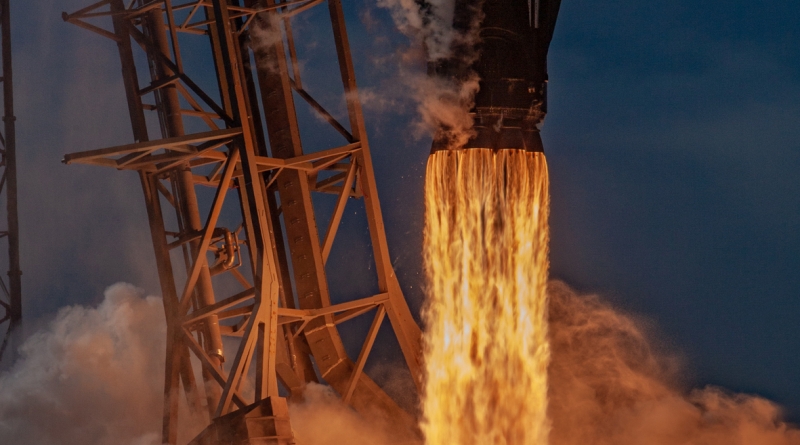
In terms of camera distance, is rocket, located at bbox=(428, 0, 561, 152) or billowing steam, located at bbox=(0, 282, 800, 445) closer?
rocket, located at bbox=(428, 0, 561, 152)

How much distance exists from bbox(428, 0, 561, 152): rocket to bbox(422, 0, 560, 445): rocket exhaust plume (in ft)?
0.04

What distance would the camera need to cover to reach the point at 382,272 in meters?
16.7

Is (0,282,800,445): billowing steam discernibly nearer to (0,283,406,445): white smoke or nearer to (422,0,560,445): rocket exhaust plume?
(0,283,406,445): white smoke

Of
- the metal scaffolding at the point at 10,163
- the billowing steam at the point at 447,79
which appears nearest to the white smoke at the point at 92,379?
the metal scaffolding at the point at 10,163

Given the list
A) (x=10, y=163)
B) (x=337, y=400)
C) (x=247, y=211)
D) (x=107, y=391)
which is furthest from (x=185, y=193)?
(x=10, y=163)

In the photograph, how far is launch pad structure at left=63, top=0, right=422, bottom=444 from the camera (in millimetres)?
14000

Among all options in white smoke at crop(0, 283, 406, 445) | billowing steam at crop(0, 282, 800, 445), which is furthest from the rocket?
billowing steam at crop(0, 282, 800, 445)

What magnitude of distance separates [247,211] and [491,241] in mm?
3213

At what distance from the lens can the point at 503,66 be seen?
43.8ft

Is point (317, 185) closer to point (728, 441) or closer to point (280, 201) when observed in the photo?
point (280, 201)

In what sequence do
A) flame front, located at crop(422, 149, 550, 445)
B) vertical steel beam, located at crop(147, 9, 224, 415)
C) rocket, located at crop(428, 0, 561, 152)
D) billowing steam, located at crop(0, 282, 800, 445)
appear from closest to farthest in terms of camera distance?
rocket, located at crop(428, 0, 561, 152) → flame front, located at crop(422, 149, 550, 445) → vertical steel beam, located at crop(147, 9, 224, 415) → billowing steam, located at crop(0, 282, 800, 445)

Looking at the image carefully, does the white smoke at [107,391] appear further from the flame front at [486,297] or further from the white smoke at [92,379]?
the flame front at [486,297]

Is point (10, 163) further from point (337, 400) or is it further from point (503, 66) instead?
point (503, 66)

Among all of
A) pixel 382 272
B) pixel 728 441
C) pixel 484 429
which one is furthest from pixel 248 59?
pixel 728 441
